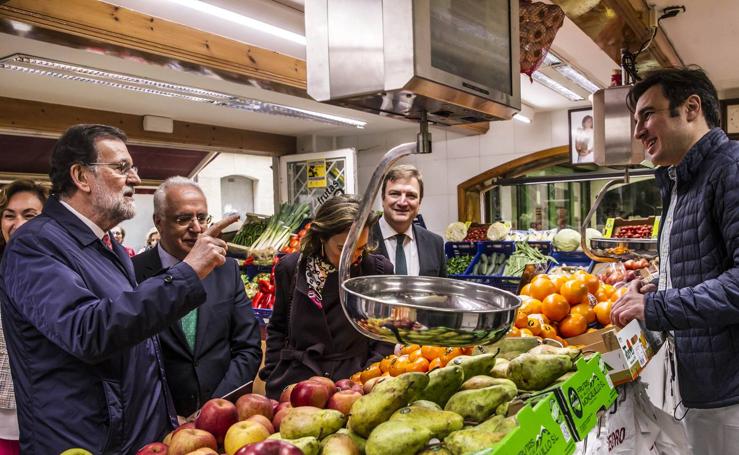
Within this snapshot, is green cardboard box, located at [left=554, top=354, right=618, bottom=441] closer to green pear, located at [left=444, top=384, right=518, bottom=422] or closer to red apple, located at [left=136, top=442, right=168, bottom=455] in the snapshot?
green pear, located at [left=444, top=384, right=518, bottom=422]

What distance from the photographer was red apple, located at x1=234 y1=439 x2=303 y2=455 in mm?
1185

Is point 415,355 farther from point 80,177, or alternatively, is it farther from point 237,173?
point 237,173

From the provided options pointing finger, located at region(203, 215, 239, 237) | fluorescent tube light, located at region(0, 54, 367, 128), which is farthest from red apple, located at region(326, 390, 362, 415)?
fluorescent tube light, located at region(0, 54, 367, 128)

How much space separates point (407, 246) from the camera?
11.6 feet

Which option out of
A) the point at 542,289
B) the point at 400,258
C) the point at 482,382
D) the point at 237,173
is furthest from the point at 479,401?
the point at 237,173

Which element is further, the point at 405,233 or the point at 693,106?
the point at 405,233

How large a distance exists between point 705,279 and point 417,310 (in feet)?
4.73

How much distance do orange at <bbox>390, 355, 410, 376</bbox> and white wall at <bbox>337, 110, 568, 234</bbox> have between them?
23.2 feet

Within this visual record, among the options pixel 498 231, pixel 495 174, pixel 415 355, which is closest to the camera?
pixel 415 355

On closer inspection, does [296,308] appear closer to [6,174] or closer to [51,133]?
[51,133]

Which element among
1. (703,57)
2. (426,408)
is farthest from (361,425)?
(703,57)

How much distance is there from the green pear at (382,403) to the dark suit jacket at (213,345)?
1292 mm

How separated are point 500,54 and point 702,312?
108 centimetres

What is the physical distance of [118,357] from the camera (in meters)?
1.88
